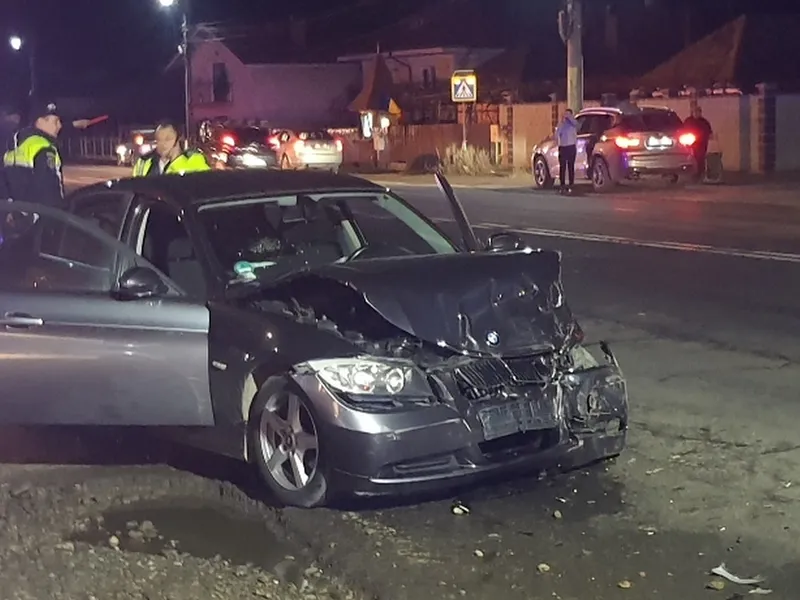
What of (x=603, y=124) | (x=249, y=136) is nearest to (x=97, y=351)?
(x=603, y=124)

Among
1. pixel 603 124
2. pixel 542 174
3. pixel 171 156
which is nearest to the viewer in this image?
pixel 171 156

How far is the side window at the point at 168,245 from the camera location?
23.2 ft

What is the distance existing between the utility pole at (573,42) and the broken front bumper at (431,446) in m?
25.2

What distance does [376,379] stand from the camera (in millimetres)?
6109

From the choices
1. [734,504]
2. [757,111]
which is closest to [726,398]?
[734,504]

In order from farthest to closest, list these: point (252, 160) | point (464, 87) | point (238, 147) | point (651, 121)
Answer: point (238, 147), point (252, 160), point (464, 87), point (651, 121)

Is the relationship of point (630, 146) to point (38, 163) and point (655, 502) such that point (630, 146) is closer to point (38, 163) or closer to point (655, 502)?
point (38, 163)

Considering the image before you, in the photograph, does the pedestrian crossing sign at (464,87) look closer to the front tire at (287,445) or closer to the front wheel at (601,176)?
the front wheel at (601,176)

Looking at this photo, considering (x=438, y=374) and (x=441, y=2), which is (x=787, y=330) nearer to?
(x=438, y=374)

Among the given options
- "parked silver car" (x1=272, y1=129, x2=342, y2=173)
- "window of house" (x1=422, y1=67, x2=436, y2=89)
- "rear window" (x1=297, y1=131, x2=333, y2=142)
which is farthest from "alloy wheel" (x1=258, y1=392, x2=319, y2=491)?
"window of house" (x1=422, y1=67, x2=436, y2=89)

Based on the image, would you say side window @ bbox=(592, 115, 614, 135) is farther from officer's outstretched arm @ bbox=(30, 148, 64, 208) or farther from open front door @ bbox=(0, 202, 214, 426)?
open front door @ bbox=(0, 202, 214, 426)

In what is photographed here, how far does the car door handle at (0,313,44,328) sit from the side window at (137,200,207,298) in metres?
0.65

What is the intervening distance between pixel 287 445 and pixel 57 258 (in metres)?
1.77

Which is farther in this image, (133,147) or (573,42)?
(133,147)
